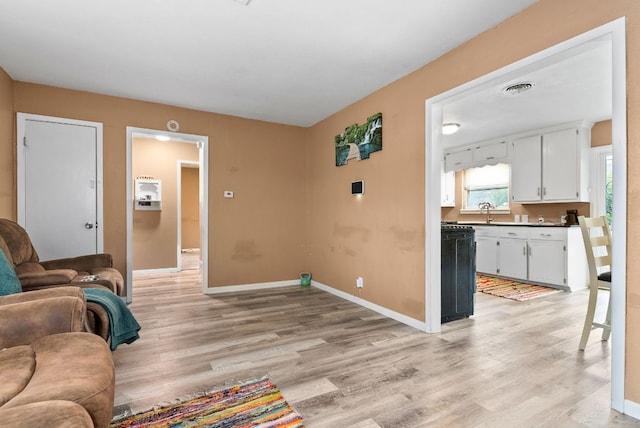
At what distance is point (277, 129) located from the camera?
517 centimetres

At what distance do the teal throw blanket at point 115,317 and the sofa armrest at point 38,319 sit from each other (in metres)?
0.38

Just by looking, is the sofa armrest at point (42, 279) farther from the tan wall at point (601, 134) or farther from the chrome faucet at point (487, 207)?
the tan wall at point (601, 134)

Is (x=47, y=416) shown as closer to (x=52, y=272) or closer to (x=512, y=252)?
(x=52, y=272)

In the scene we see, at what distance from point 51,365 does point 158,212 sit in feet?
18.3

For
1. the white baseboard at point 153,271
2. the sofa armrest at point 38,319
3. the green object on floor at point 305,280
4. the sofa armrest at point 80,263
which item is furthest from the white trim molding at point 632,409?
the white baseboard at point 153,271

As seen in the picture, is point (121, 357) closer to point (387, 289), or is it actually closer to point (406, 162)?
point (387, 289)

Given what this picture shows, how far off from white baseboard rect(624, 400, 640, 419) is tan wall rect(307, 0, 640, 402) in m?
0.03

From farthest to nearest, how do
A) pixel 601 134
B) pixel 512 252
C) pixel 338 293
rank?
pixel 512 252, pixel 601 134, pixel 338 293

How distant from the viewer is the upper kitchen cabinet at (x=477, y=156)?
5.85 m

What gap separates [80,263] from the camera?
10.3ft

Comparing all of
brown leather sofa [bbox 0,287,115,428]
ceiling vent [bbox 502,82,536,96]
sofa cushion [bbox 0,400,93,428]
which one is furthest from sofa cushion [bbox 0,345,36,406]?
ceiling vent [bbox 502,82,536,96]

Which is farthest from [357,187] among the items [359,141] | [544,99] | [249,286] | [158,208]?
[158,208]

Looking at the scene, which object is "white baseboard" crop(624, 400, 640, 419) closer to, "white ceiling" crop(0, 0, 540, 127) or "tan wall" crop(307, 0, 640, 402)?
"tan wall" crop(307, 0, 640, 402)

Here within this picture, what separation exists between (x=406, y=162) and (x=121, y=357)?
3.08 m
